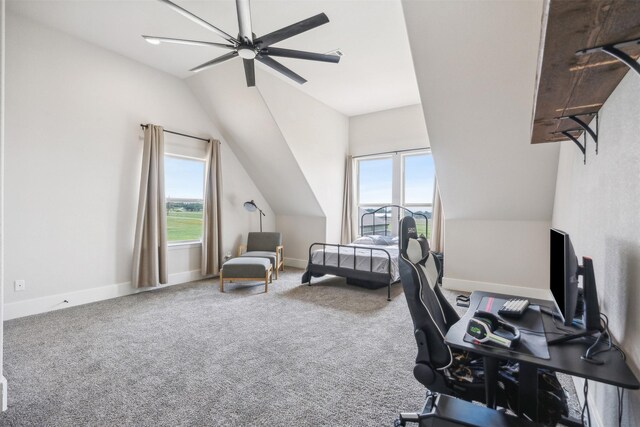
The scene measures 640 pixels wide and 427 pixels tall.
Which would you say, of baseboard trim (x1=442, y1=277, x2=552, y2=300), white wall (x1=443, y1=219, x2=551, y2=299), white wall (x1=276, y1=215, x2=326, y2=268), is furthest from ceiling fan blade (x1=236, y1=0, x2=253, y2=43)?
baseboard trim (x1=442, y1=277, x2=552, y2=300)

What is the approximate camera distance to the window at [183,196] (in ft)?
15.2

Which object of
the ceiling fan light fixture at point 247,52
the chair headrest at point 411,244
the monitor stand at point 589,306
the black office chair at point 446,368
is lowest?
the black office chair at point 446,368

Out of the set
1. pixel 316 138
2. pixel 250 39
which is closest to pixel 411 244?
pixel 250 39

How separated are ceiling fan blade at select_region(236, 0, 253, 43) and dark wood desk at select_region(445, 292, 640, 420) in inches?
89.7

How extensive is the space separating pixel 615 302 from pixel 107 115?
198 inches

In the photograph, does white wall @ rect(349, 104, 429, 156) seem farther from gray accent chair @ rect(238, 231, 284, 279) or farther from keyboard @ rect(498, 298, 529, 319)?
keyboard @ rect(498, 298, 529, 319)

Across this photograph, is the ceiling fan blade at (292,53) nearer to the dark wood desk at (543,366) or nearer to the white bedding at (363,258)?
the dark wood desk at (543,366)

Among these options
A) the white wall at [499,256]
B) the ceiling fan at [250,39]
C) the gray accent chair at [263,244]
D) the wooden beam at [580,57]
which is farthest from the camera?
the gray accent chair at [263,244]

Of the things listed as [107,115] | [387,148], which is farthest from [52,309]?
[387,148]

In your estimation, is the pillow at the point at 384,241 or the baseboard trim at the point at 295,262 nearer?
the pillow at the point at 384,241

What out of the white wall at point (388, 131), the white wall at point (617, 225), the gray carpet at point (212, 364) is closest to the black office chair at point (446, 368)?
the white wall at point (617, 225)

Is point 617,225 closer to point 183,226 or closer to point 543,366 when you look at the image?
point 543,366

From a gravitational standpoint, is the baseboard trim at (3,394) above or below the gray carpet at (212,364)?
above

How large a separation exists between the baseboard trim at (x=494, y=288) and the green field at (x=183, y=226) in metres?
4.07
